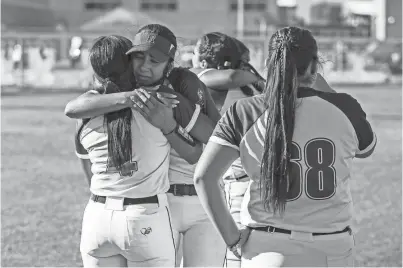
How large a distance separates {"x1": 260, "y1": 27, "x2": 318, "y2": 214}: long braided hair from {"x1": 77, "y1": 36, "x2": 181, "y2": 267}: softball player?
675 millimetres

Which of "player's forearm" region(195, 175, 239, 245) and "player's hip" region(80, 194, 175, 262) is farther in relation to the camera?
"player's hip" region(80, 194, 175, 262)

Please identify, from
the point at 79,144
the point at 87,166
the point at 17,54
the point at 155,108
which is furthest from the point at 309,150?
the point at 17,54

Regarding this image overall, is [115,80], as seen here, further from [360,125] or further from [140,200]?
[360,125]

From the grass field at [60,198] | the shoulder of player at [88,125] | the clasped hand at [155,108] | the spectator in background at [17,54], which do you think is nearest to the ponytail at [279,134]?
the clasped hand at [155,108]

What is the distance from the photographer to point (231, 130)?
2.95m

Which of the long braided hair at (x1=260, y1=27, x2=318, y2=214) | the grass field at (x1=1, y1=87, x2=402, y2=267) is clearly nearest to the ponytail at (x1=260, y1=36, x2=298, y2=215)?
the long braided hair at (x1=260, y1=27, x2=318, y2=214)

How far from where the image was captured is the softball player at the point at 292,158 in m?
2.92

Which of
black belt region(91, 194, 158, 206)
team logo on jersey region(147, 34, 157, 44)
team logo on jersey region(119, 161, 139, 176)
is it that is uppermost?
team logo on jersey region(147, 34, 157, 44)

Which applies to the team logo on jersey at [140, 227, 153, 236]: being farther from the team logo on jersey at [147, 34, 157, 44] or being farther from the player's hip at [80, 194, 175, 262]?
the team logo on jersey at [147, 34, 157, 44]

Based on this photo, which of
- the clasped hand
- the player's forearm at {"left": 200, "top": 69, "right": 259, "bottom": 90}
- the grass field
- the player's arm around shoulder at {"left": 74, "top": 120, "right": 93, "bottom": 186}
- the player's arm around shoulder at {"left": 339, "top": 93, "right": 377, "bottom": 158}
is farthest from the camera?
the grass field

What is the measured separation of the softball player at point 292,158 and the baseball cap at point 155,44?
722 mm

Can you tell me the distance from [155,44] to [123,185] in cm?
69

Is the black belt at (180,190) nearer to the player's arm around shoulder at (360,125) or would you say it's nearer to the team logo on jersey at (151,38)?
the team logo on jersey at (151,38)

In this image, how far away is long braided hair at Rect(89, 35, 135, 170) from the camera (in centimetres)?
341
